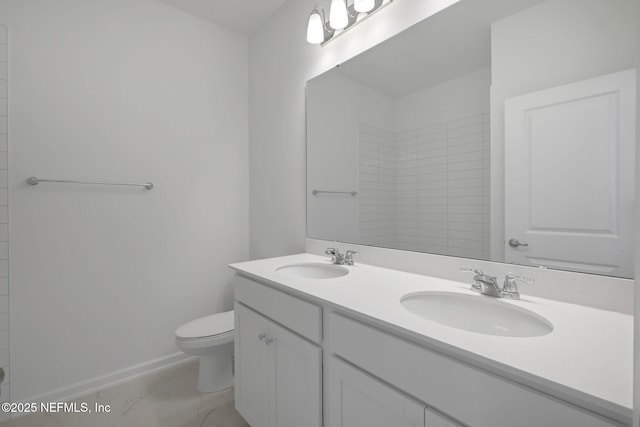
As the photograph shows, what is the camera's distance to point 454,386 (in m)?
0.60

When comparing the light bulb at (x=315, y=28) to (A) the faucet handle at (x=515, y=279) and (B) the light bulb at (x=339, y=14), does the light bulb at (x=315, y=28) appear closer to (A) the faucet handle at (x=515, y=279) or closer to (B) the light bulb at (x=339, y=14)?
(B) the light bulb at (x=339, y=14)

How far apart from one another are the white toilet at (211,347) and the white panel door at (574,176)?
4.99 ft

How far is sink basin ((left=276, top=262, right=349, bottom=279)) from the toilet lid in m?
0.58

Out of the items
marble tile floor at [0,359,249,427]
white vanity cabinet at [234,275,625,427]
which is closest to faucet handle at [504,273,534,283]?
white vanity cabinet at [234,275,625,427]

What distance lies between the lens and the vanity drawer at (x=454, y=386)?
1.61 feet

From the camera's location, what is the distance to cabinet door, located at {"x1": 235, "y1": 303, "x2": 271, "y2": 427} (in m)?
1.18

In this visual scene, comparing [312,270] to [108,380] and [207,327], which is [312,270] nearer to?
[207,327]

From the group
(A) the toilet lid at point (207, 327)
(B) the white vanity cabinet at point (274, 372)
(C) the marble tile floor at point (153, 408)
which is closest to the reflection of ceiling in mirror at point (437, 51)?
(B) the white vanity cabinet at point (274, 372)

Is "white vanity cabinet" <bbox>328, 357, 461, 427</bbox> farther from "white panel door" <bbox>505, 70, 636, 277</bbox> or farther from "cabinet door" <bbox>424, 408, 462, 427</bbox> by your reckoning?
"white panel door" <bbox>505, 70, 636, 277</bbox>

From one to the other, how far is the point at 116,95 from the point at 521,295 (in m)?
2.35

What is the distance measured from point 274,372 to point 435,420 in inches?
27.0

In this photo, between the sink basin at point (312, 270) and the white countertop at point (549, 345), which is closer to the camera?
the white countertop at point (549, 345)

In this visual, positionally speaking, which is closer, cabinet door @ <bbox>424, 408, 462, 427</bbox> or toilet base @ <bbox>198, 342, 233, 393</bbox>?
cabinet door @ <bbox>424, 408, 462, 427</bbox>

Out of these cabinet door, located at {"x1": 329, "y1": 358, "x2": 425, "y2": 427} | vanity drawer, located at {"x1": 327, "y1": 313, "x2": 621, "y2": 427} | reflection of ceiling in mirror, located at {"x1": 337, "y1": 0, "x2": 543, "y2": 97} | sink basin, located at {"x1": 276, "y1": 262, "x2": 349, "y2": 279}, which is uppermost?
reflection of ceiling in mirror, located at {"x1": 337, "y1": 0, "x2": 543, "y2": 97}
